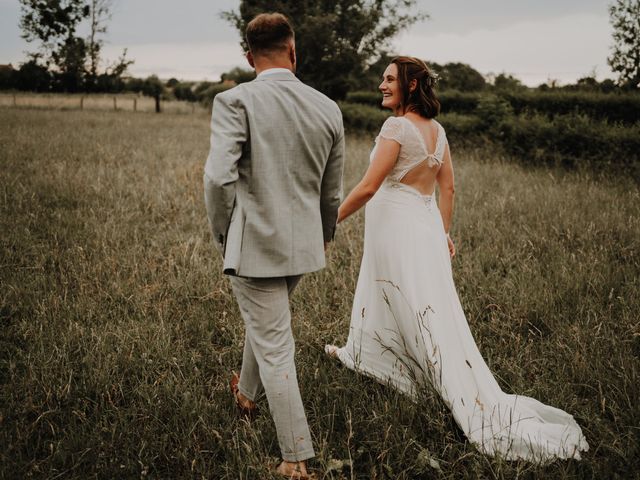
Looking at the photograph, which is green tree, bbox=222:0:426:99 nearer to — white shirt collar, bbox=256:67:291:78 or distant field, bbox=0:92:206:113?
distant field, bbox=0:92:206:113

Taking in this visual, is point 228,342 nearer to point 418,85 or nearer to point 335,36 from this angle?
point 418,85

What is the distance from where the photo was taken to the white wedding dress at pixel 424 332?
8.56 feet

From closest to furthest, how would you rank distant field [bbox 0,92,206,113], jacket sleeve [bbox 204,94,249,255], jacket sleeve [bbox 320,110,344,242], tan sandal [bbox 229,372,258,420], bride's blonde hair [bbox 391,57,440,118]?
1. jacket sleeve [bbox 204,94,249,255]
2. jacket sleeve [bbox 320,110,344,242]
3. tan sandal [bbox 229,372,258,420]
4. bride's blonde hair [bbox 391,57,440,118]
5. distant field [bbox 0,92,206,113]

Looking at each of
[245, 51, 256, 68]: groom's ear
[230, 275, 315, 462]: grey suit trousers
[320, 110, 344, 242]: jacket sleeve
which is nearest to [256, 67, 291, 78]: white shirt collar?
[245, 51, 256, 68]: groom's ear

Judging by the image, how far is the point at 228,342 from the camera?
3.68 metres

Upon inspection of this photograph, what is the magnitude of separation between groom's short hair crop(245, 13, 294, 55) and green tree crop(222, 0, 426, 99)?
24.6 m

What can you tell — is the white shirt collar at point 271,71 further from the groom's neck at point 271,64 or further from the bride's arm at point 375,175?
the bride's arm at point 375,175

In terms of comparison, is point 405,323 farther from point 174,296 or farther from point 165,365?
point 174,296

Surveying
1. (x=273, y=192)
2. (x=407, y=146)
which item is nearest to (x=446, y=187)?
(x=407, y=146)

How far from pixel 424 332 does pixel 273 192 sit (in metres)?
1.42

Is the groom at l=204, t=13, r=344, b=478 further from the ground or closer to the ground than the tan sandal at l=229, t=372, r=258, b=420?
further from the ground

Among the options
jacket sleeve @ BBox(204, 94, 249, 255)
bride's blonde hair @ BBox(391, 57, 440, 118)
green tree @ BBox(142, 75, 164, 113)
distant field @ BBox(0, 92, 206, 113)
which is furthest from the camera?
green tree @ BBox(142, 75, 164, 113)

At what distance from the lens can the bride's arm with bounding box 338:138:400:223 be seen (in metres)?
2.83

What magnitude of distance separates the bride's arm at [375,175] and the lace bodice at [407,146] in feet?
0.15
